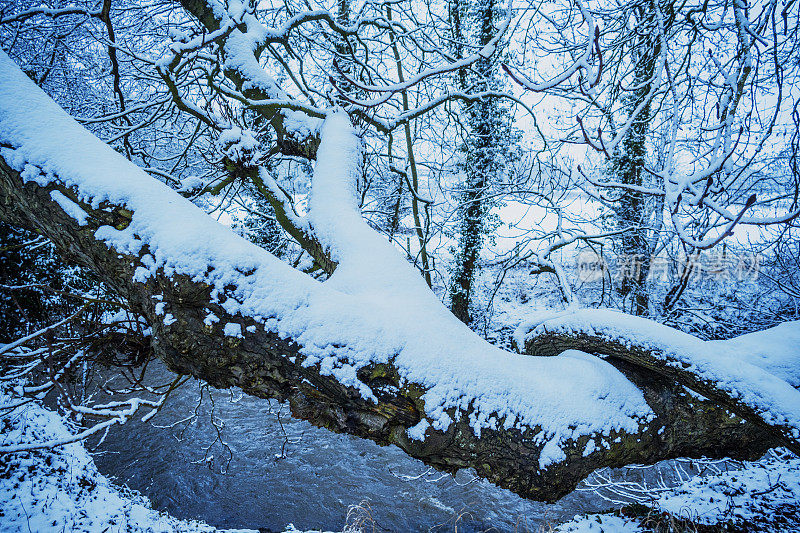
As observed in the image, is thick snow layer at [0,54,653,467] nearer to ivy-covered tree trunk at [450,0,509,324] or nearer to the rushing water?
the rushing water

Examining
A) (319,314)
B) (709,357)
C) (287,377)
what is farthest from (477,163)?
(287,377)

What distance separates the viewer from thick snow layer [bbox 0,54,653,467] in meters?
1.33

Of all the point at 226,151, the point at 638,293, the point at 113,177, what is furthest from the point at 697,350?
the point at 638,293

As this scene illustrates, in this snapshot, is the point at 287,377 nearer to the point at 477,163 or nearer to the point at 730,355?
the point at 730,355

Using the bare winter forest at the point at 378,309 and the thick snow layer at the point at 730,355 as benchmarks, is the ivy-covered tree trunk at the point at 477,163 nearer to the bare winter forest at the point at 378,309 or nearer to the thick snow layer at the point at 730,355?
the bare winter forest at the point at 378,309

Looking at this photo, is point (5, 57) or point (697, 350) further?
point (5, 57)

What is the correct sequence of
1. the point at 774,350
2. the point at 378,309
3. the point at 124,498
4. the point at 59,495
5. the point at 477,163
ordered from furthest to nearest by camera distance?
the point at 477,163, the point at 124,498, the point at 59,495, the point at 774,350, the point at 378,309

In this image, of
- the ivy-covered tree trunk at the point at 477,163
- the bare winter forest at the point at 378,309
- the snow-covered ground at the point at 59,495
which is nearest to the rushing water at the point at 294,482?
the bare winter forest at the point at 378,309

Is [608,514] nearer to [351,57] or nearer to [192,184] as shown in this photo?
[192,184]

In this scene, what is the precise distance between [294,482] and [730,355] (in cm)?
578

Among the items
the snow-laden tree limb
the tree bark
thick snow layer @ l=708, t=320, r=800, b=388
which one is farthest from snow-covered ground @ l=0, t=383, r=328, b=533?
thick snow layer @ l=708, t=320, r=800, b=388

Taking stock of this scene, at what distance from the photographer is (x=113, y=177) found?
1387 millimetres

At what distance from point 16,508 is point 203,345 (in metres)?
5.00

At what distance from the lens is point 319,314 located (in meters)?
1.36
